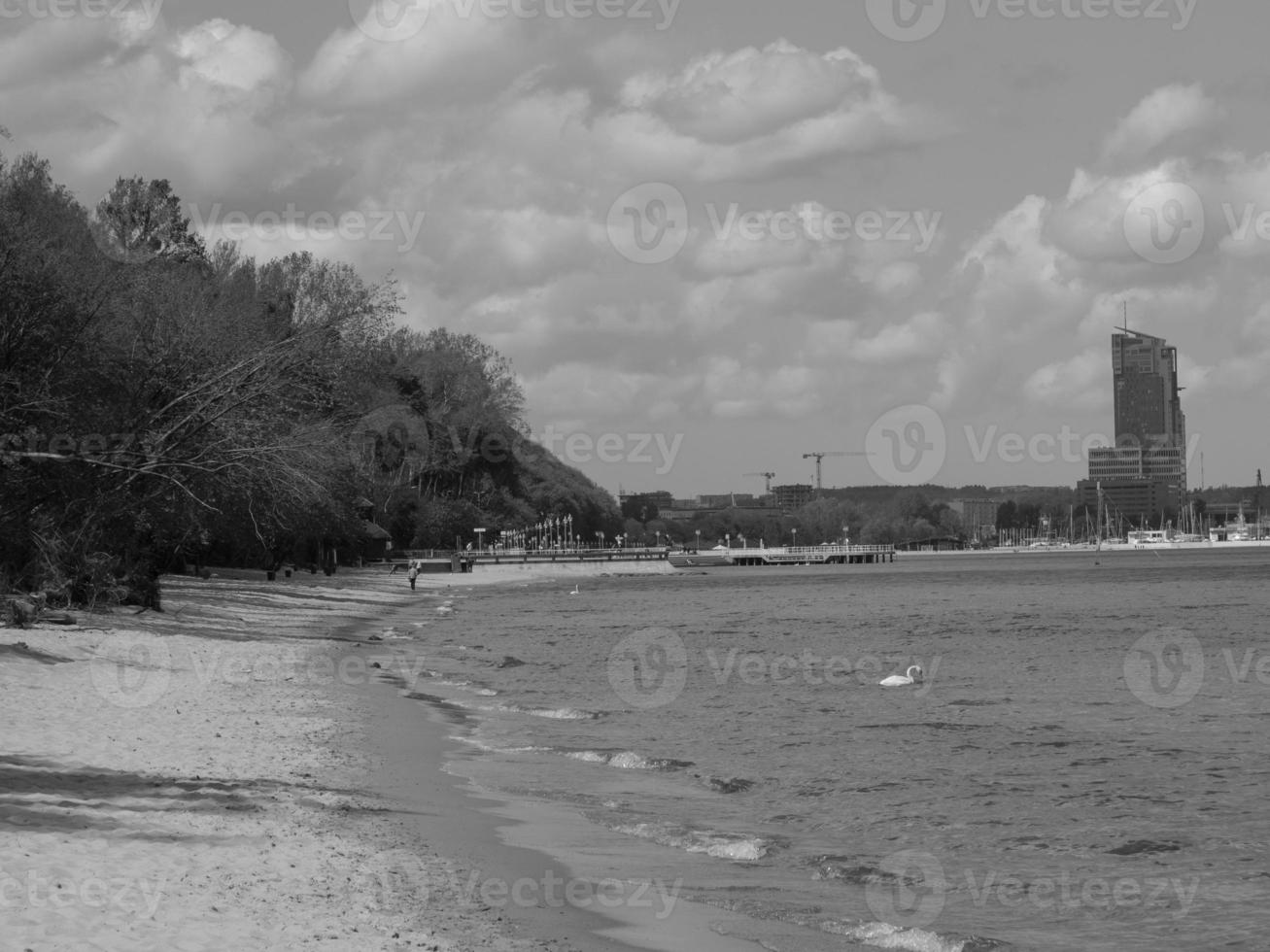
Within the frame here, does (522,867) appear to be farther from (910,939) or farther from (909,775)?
(909,775)

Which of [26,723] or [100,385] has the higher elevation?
[100,385]

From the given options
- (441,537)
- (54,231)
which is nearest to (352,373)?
(54,231)

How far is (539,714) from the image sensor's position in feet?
84.5

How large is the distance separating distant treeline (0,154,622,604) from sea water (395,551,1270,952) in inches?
240

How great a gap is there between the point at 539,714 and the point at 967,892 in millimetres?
13926

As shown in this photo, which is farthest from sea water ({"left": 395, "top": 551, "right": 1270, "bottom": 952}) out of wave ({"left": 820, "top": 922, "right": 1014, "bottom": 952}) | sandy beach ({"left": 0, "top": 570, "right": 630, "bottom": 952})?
sandy beach ({"left": 0, "top": 570, "right": 630, "bottom": 952})

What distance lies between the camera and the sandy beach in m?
9.60

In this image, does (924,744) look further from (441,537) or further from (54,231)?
(441,537)

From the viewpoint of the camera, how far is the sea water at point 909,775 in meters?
12.2

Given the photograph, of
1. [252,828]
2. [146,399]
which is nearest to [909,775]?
[252,828]

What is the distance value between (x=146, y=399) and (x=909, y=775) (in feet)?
62.0

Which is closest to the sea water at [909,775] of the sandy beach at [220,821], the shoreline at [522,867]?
the shoreline at [522,867]

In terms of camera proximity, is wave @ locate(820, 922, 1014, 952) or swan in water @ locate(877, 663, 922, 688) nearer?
wave @ locate(820, 922, 1014, 952)

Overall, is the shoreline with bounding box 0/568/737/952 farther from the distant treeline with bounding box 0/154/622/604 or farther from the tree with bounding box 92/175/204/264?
the tree with bounding box 92/175/204/264
